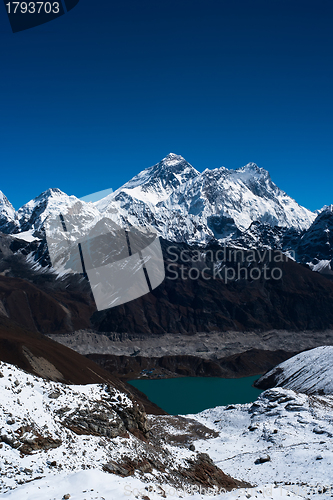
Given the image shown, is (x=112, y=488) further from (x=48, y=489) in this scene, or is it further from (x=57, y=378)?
(x=57, y=378)

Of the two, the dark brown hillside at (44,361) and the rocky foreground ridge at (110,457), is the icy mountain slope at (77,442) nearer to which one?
the rocky foreground ridge at (110,457)

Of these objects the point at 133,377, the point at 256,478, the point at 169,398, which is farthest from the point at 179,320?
the point at 256,478

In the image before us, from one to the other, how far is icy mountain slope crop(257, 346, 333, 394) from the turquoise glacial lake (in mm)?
6608

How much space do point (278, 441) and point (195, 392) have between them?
193ft

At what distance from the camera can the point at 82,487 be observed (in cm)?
1527

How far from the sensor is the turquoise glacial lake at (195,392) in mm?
81438

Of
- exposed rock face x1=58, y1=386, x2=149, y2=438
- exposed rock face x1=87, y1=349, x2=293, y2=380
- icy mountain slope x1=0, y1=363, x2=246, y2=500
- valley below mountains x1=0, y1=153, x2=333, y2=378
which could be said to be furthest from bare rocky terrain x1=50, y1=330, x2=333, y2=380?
icy mountain slope x1=0, y1=363, x2=246, y2=500

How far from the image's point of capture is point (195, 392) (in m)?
94.2

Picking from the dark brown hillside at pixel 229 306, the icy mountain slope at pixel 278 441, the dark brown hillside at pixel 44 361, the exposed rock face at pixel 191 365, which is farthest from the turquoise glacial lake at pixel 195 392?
the dark brown hillside at pixel 229 306

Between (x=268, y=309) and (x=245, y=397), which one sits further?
(x=268, y=309)

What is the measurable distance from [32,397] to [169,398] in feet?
237

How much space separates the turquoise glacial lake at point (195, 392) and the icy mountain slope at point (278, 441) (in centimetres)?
2878

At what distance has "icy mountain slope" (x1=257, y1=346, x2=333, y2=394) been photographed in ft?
225

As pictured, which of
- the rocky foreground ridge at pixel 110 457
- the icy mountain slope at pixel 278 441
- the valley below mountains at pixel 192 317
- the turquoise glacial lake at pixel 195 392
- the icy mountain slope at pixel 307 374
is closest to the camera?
the rocky foreground ridge at pixel 110 457
